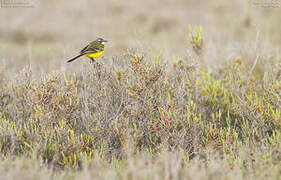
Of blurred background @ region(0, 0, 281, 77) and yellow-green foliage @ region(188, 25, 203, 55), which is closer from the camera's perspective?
yellow-green foliage @ region(188, 25, 203, 55)

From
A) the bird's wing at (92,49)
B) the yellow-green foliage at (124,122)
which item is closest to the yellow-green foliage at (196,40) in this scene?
the yellow-green foliage at (124,122)

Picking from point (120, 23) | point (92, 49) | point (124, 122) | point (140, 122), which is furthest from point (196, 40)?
point (120, 23)

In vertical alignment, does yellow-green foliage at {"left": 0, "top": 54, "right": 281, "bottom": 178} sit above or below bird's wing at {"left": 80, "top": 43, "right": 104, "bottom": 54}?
below

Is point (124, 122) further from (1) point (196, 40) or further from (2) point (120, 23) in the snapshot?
(2) point (120, 23)

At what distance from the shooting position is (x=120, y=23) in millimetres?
12016

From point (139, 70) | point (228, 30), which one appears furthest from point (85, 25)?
point (139, 70)

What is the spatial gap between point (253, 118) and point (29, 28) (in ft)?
31.9

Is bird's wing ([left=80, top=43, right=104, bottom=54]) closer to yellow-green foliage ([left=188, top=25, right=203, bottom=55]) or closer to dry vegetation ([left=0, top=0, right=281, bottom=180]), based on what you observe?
dry vegetation ([left=0, top=0, right=281, bottom=180])

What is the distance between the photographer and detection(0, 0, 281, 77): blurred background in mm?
8750

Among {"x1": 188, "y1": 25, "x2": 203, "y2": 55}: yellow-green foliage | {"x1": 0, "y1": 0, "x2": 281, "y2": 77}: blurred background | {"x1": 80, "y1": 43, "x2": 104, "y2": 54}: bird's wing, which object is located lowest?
{"x1": 80, "y1": 43, "x2": 104, "y2": 54}: bird's wing

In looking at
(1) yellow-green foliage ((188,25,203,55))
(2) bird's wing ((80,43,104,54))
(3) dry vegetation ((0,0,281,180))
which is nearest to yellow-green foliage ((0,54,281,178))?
(3) dry vegetation ((0,0,281,180))

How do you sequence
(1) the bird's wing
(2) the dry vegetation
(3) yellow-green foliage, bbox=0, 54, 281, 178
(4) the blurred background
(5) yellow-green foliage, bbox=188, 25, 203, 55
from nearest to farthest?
1. (2) the dry vegetation
2. (3) yellow-green foliage, bbox=0, 54, 281, 178
3. (1) the bird's wing
4. (5) yellow-green foliage, bbox=188, 25, 203, 55
5. (4) the blurred background

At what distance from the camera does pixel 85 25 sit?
11797 mm

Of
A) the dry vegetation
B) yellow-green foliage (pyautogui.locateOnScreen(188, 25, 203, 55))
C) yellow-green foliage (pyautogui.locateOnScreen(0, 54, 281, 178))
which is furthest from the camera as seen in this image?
yellow-green foliage (pyautogui.locateOnScreen(188, 25, 203, 55))
